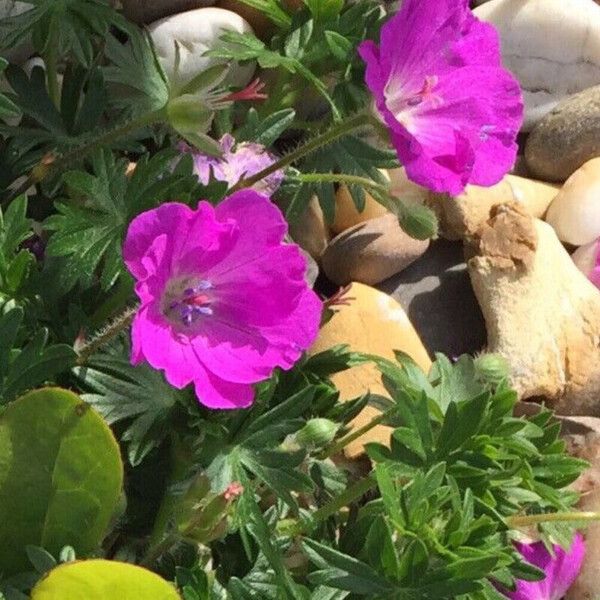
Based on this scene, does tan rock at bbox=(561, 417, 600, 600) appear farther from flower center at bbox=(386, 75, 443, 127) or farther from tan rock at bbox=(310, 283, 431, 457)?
flower center at bbox=(386, 75, 443, 127)

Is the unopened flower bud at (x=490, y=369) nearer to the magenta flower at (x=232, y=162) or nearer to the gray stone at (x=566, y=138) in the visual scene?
the magenta flower at (x=232, y=162)

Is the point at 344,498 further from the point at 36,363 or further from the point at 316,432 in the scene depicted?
the point at 36,363

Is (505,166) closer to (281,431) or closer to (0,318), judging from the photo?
(281,431)

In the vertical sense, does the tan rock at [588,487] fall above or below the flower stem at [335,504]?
below

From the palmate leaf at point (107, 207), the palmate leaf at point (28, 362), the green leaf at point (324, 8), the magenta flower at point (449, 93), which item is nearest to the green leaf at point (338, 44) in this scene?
Result: the green leaf at point (324, 8)

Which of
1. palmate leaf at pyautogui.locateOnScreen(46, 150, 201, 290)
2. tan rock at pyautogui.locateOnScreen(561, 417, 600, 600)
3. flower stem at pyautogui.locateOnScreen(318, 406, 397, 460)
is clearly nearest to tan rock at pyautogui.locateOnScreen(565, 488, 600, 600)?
tan rock at pyautogui.locateOnScreen(561, 417, 600, 600)

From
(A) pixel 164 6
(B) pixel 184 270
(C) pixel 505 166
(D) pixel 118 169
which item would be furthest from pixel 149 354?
(A) pixel 164 6
